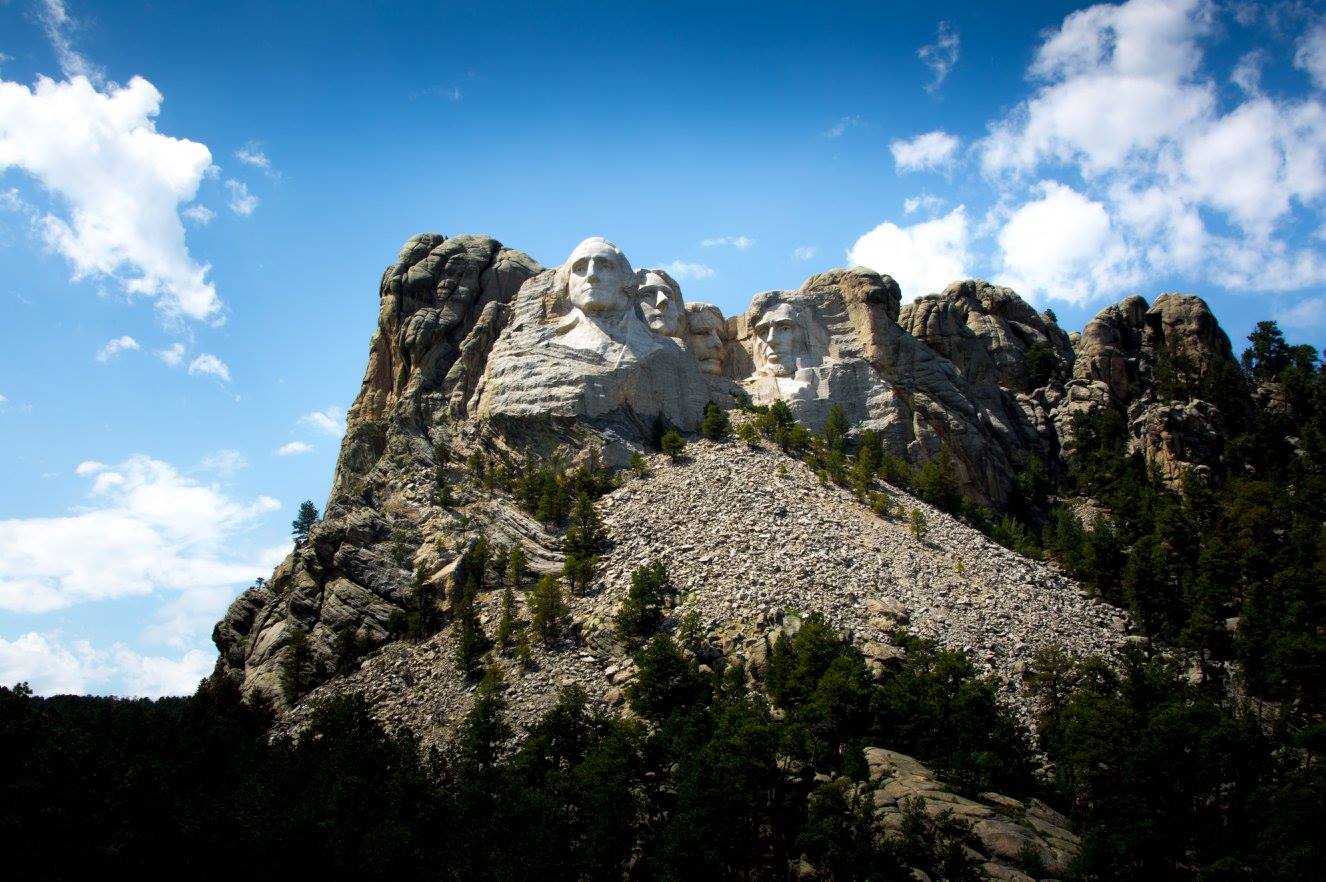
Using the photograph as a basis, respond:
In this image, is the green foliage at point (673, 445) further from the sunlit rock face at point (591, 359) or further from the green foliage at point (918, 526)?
the green foliage at point (918, 526)

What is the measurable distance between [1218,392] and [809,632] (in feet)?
167

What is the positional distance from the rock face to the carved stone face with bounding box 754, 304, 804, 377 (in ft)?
0.51

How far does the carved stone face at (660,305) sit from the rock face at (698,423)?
22 cm

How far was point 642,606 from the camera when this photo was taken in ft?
172

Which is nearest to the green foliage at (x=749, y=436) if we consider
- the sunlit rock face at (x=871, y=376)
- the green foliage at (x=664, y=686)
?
the sunlit rock face at (x=871, y=376)

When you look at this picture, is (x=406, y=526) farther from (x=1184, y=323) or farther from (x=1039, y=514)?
(x=1184, y=323)

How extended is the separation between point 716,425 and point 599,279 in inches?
455

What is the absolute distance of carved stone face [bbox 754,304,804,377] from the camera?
7850 cm

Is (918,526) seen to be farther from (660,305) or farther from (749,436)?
(660,305)

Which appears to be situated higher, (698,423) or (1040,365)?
(1040,365)

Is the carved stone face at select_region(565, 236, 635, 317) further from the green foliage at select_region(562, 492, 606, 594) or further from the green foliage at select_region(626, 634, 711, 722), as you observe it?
the green foliage at select_region(626, 634, 711, 722)

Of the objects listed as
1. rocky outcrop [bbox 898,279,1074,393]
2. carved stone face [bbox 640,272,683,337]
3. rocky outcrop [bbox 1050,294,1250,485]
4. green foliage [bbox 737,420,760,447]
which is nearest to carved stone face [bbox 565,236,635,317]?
carved stone face [bbox 640,272,683,337]

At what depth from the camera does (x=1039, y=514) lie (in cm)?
7869

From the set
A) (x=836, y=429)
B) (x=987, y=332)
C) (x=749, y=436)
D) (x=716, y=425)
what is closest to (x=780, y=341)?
(x=836, y=429)
